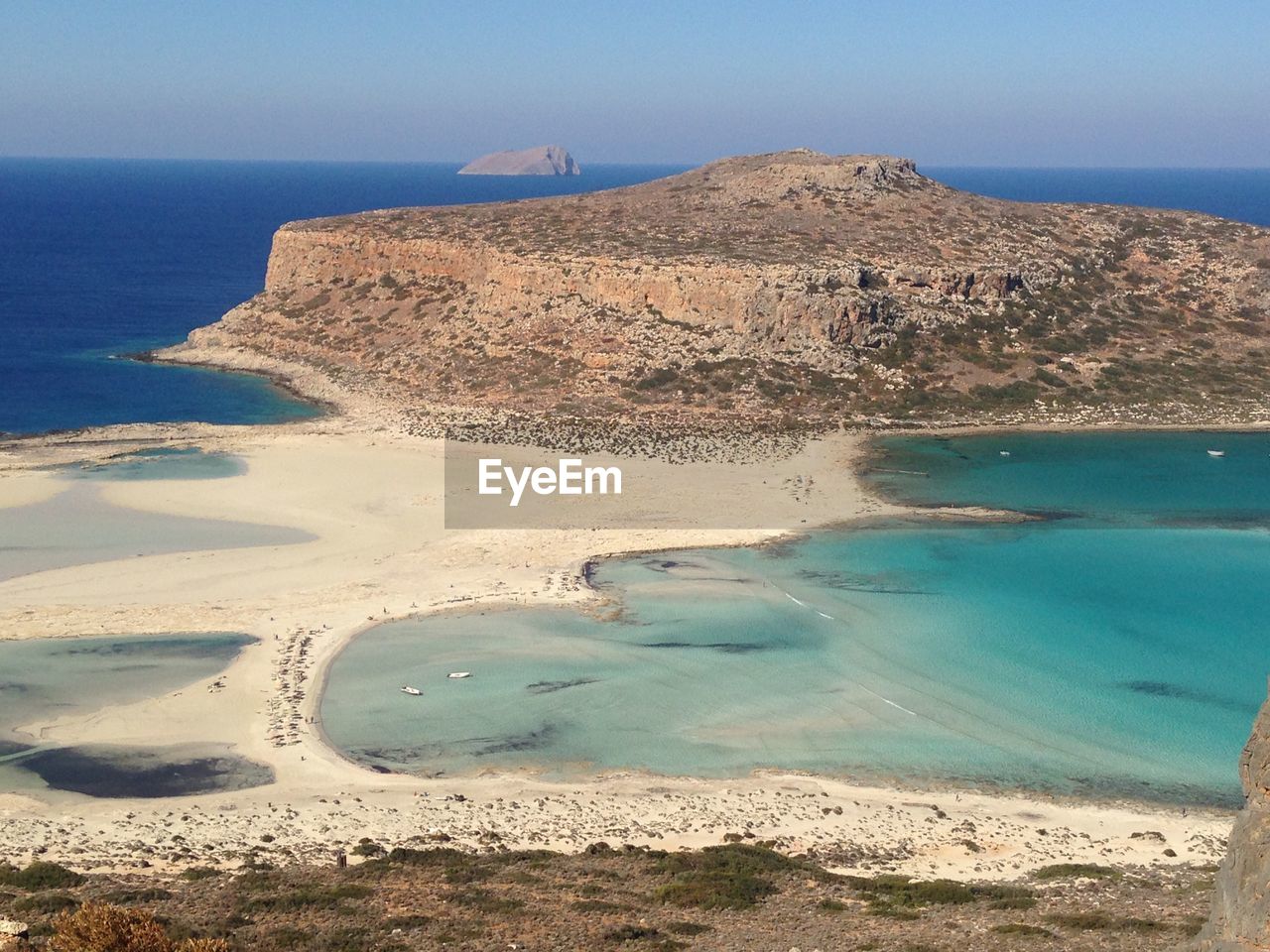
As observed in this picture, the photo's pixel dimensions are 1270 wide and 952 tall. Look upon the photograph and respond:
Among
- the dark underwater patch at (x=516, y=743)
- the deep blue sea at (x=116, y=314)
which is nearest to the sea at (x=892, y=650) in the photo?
the dark underwater patch at (x=516, y=743)

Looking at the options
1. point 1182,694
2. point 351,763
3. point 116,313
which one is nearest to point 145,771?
point 351,763

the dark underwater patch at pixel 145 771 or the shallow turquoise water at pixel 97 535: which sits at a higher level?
the shallow turquoise water at pixel 97 535

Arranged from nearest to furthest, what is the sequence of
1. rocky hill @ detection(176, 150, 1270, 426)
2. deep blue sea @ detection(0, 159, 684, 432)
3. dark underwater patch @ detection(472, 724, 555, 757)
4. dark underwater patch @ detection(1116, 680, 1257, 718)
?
dark underwater patch @ detection(472, 724, 555, 757), dark underwater patch @ detection(1116, 680, 1257, 718), deep blue sea @ detection(0, 159, 684, 432), rocky hill @ detection(176, 150, 1270, 426)

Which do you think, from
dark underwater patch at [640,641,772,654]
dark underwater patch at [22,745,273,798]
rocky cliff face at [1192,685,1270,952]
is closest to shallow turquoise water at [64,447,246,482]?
dark underwater patch at [640,641,772,654]

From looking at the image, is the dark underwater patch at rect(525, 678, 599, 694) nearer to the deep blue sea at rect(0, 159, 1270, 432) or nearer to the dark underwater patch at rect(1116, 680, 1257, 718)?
the dark underwater patch at rect(1116, 680, 1257, 718)

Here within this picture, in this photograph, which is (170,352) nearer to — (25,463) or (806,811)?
(25,463)

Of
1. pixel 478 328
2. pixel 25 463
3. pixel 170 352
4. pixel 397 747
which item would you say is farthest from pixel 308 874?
pixel 170 352

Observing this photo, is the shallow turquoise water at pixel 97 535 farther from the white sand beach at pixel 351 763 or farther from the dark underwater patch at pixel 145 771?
the dark underwater patch at pixel 145 771
